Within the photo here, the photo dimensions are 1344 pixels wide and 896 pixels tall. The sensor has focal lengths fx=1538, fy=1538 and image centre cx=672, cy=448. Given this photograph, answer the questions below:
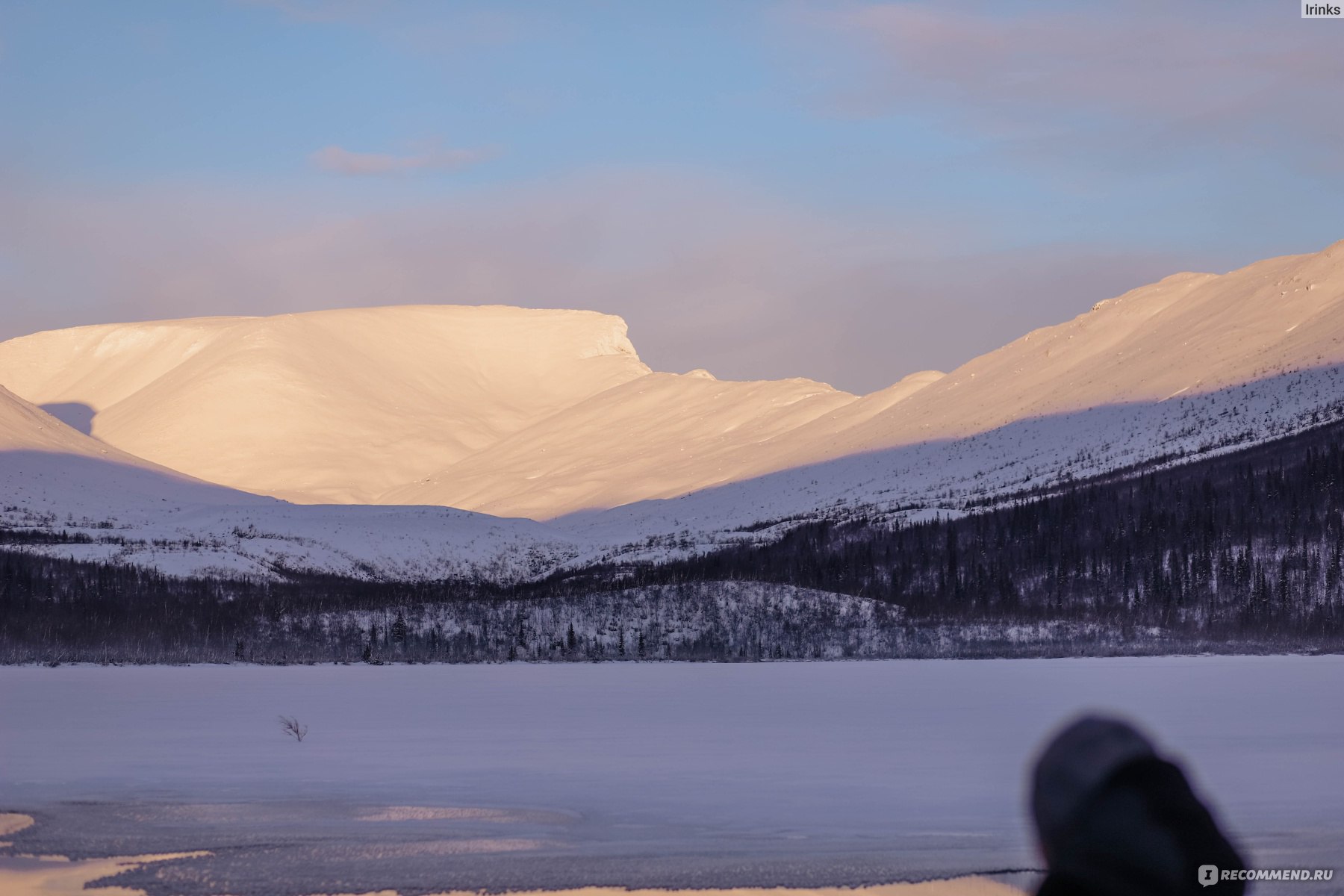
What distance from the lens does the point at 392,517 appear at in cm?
9919

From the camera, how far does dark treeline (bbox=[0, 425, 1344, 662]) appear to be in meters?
51.0

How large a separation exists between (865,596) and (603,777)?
56.2 meters

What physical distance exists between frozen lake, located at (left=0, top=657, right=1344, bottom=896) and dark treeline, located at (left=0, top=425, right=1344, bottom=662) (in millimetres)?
18128

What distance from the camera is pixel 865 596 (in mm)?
73438

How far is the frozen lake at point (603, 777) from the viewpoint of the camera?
1344 centimetres

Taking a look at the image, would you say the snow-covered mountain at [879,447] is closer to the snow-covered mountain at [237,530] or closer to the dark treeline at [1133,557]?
the snow-covered mountain at [237,530]

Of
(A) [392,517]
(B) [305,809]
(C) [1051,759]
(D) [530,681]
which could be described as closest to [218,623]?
(D) [530,681]

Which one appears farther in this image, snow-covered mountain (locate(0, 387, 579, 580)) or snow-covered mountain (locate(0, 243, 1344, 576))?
snow-covered mountain (locate(0, 243, 1344, 576))

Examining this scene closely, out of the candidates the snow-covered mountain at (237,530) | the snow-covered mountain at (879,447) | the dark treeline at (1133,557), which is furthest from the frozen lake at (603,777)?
the snow-covered mountain at (879,447)

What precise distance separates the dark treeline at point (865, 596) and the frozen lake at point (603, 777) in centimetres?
1813

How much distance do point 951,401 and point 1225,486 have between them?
65837 mm

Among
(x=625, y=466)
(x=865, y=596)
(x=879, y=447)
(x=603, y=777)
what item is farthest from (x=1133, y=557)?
(x=625, y=466)

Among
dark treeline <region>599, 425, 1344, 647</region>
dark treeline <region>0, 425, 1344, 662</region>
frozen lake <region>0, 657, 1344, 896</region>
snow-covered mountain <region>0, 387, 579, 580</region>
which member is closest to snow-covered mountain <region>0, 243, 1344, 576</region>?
snow-covered mountain <region>0, 387, 579, 580</region>

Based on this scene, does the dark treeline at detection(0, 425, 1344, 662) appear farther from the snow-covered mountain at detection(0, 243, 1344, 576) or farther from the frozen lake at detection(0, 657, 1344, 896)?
the frozen lake at detection(0, 657, 1344, 896)
